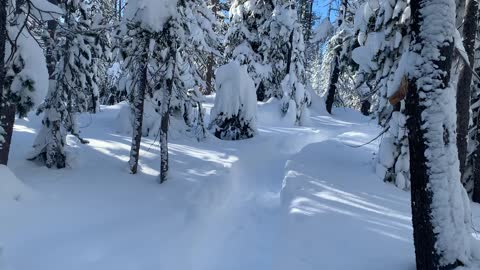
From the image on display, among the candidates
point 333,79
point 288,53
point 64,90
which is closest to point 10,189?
point 64,90

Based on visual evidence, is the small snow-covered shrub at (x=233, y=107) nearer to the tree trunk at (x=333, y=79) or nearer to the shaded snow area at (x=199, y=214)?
the shaded snow area at (x=199, y=214)

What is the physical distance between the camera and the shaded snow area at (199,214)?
602cm

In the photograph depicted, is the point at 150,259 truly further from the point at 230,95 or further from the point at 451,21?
the point at 230,95

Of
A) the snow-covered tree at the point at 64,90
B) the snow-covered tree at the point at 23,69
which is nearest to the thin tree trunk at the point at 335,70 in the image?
the snow-covered tree at the point at 64,90

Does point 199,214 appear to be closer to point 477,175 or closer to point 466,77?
point 466,77

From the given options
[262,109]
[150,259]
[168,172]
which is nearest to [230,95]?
[262,109]

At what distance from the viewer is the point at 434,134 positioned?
456 cm

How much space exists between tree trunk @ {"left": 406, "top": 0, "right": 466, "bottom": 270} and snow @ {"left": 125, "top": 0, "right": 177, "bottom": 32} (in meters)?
6.38

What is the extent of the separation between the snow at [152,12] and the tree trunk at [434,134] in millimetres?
6376

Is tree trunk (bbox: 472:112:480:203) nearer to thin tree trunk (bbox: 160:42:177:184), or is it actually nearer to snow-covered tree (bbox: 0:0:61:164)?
thin tree trunk (bbox: 160:42:177:184)

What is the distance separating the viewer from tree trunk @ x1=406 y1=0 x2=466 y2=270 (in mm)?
4555

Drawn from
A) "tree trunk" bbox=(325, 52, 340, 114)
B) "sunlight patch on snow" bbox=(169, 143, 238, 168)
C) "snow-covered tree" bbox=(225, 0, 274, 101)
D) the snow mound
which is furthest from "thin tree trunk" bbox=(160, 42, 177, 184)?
"tree trunk" bbox=(325, 52, 340, 114)

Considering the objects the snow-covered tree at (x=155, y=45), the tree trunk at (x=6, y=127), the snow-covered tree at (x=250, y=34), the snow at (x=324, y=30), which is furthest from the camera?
the snow at (x=324, y=30)

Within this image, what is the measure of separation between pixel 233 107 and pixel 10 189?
36.0ft
